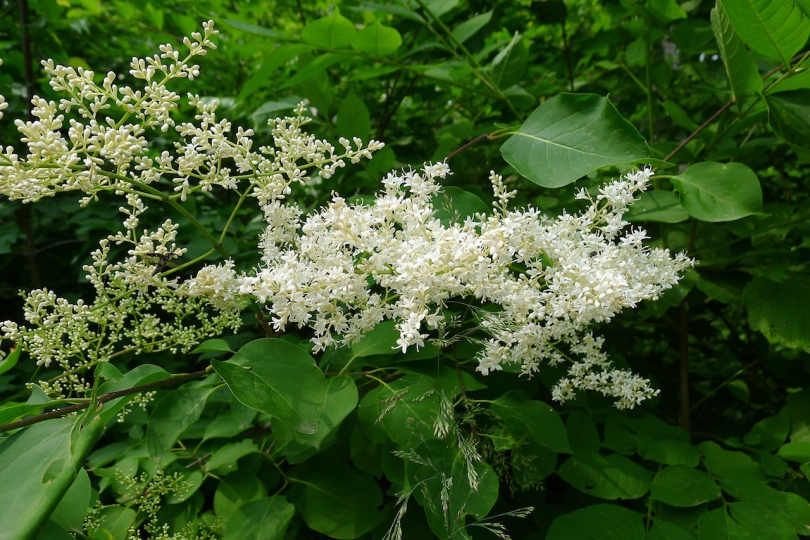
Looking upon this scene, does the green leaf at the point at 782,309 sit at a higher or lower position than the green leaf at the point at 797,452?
higher

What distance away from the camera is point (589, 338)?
1.44m

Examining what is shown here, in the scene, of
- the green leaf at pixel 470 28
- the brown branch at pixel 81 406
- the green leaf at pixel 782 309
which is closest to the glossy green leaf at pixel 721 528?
the green leaf at pixel 782 309

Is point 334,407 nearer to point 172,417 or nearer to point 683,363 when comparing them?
point 172,417

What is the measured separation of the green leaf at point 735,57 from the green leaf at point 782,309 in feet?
2.39

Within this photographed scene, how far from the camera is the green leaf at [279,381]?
3.61 feet

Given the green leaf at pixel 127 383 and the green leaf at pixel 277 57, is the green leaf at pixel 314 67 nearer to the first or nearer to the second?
the green leaf at pixel 277 57

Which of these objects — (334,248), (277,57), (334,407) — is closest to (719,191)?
(334,248)

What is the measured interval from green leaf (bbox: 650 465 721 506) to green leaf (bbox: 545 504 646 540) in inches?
3.4

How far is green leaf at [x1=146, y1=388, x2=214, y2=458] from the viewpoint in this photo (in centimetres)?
127

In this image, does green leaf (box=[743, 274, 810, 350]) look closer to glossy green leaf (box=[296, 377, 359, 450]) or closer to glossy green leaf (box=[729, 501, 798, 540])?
glossy green leaf (box=[729, 501, 798, 540])

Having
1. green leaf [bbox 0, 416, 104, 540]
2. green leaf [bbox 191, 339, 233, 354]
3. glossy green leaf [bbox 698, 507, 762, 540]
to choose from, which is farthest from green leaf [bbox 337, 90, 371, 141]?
glossy green leaf [bbox 698, 507, 762, 540]

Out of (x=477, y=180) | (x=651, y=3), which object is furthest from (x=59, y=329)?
(x=651, y=3)

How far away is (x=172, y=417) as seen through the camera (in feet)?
4.34

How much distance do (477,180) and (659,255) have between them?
1.11 meters
